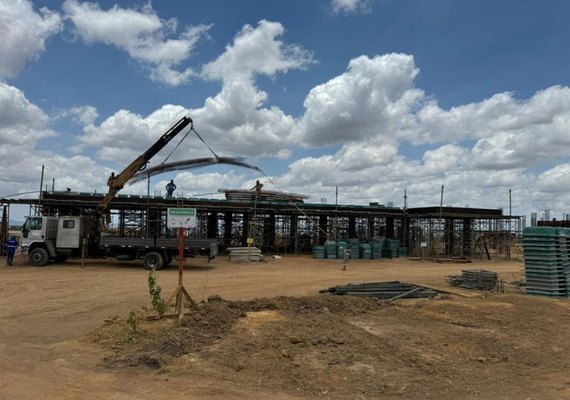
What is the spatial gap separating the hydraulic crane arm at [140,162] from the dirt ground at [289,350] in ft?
41.0

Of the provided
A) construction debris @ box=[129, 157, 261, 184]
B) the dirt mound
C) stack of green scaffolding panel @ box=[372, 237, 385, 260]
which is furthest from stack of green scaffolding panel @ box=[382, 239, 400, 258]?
the dirt mound

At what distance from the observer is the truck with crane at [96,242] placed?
25.3 m

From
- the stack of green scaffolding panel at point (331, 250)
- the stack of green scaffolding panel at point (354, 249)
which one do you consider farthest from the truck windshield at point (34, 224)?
the stack of green scaffolding panel at point (354, 249)

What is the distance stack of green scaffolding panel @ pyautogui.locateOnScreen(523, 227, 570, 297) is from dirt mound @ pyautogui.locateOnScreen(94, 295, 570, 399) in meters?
5.44

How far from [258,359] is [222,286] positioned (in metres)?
10.8

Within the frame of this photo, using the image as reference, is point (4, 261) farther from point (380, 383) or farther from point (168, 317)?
point (380, 383)

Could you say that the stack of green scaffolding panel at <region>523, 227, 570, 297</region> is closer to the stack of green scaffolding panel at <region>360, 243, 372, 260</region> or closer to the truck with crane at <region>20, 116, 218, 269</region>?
the truck with crane at <region>20, 116, 218, 269</region>

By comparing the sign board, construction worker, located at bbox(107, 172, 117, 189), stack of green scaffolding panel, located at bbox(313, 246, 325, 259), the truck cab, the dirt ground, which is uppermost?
construction worker, located at bbox(107, 172, 117, 189)

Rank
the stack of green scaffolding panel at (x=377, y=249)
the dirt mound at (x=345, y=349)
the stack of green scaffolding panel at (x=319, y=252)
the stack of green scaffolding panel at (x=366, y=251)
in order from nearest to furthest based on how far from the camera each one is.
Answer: the dirt mound at (x=345, y=349), the stack of green scaffolding panel at (x=319, y=252), the stack of green scaffolding panel at (x=366, y=251), the stack of green scaffolding panel at (x=377, y=249)

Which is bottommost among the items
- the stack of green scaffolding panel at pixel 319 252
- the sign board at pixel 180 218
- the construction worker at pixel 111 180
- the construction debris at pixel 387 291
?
the construction debris at pixel 387 291

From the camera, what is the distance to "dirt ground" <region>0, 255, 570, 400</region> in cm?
689

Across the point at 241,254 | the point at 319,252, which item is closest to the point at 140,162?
the point at 241,254

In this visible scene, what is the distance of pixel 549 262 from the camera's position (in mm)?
17188

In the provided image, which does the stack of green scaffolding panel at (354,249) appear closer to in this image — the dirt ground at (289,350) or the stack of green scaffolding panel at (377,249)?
the stack of green scaffolding panel at (377,249)
